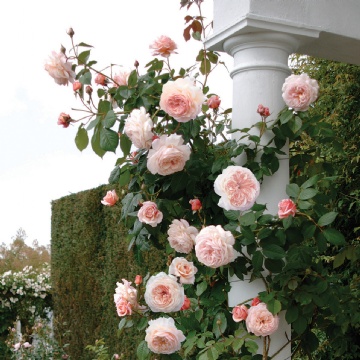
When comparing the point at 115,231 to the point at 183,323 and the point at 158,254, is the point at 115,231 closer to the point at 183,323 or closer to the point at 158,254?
the point at 158,254

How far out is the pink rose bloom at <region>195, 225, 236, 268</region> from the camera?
274 cm

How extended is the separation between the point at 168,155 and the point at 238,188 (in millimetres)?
368

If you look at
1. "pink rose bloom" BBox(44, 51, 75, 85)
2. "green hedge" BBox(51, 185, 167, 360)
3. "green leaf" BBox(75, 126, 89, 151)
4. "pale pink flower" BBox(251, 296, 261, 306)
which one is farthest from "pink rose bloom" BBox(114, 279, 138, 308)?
"green hedge" BBox(51, 185, 167, 360)

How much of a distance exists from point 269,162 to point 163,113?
62 centimetres

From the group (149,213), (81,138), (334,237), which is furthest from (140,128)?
(334,237)

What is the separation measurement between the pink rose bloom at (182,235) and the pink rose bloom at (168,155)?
28 centimetres

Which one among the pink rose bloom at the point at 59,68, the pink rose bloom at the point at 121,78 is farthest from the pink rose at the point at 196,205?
Answer: the pink rose bloom at the point at 59,68

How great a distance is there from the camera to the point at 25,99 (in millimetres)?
6445

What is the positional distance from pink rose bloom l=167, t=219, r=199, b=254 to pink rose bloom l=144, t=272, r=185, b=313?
17cm

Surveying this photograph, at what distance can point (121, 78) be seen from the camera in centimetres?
330

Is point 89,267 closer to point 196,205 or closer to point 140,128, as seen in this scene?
point 196,205

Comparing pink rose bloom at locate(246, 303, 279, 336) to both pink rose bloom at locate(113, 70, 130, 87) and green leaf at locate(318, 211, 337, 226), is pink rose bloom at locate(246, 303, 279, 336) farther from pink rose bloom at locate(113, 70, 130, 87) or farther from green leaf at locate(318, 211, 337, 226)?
pink rose bloom at locate(113, 70, 130, 87)

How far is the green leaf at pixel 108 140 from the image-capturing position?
116 inches

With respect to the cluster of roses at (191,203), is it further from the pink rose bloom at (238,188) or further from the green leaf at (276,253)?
the green leaf at (276,253)
